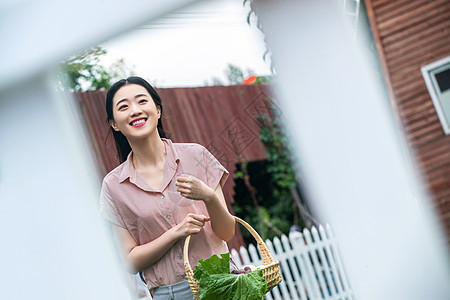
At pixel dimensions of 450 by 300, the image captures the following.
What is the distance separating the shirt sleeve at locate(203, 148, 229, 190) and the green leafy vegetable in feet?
0.95

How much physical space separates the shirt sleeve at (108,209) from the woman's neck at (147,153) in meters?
0.15

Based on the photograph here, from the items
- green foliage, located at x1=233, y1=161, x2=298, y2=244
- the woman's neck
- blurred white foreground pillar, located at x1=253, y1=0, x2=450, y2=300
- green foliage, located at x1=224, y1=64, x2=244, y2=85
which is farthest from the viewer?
green foliage, located at x1=233, y1=161, x2=298, y2=244

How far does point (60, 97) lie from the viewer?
2.25 m

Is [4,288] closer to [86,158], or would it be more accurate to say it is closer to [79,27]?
[86,158]

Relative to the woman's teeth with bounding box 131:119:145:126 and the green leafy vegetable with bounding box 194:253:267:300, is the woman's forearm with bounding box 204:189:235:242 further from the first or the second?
the woman's teeth with bounding box 131:119:145:126

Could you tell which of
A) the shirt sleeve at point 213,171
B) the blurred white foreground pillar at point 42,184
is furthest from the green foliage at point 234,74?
the blurred white foreground pillar at point 42,184

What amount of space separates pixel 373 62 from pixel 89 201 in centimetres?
172

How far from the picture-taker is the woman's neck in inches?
73.7

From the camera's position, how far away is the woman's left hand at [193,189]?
1.77 metres

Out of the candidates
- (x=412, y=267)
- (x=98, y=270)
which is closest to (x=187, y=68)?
(x=98, y=270)

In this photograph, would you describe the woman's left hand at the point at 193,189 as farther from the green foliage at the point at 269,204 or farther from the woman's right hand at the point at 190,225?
the green foliage at the point at 269,204

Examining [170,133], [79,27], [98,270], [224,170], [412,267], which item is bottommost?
[412,267]

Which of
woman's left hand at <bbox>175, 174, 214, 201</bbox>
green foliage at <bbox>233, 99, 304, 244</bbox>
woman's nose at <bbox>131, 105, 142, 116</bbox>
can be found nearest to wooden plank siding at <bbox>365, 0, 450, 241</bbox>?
green foliage at <bbox>233, 99, 304, 244</bbox>

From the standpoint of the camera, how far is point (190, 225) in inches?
69.6
